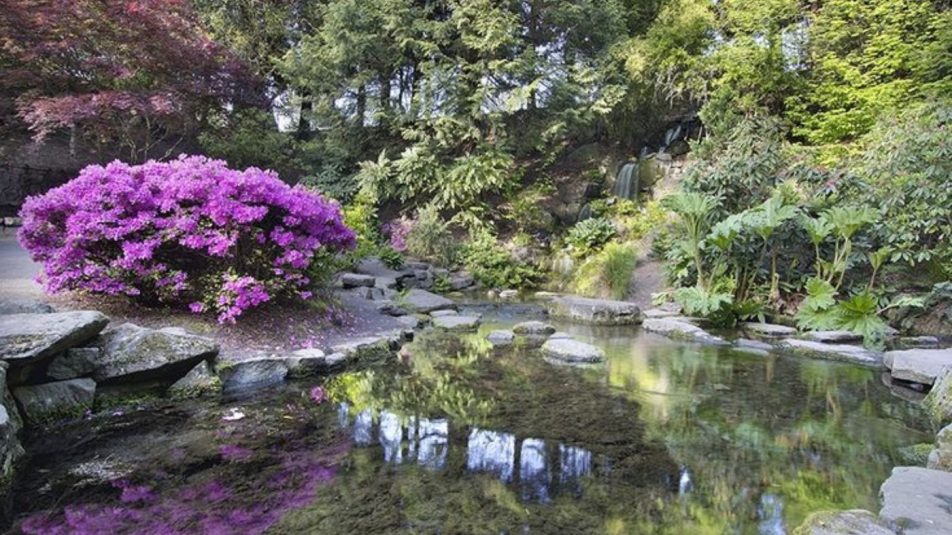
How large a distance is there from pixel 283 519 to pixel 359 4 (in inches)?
536

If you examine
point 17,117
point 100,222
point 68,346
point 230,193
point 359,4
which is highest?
point 359,4

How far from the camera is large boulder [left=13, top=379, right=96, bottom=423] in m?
3.86

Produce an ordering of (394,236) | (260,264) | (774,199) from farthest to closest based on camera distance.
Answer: (394,236)
(774,199)
(260,264)

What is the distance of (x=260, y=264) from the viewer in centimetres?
601

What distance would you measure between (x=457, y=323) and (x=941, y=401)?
533cm

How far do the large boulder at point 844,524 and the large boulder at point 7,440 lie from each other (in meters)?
3.87

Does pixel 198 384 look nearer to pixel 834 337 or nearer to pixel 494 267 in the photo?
pixel 834 337

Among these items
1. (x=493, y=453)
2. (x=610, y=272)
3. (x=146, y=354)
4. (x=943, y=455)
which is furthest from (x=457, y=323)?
(x=943, y=455)

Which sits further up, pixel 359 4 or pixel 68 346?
pixel 359 4

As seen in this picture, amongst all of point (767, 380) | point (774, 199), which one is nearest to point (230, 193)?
point (767, 380)

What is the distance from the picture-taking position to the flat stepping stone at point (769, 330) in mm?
7641

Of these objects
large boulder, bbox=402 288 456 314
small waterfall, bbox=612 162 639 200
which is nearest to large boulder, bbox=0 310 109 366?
large boulder, bbox=402 288 456 314

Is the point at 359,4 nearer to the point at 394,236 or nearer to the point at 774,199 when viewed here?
the point at 394,236

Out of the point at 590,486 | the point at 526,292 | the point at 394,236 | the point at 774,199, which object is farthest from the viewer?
the point at 394,236
